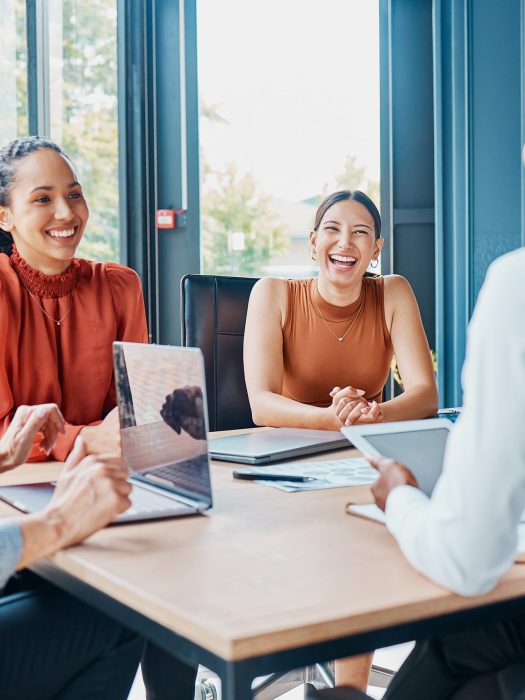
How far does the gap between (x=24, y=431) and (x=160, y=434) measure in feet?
1.13

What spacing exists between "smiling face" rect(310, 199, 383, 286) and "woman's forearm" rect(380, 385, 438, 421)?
390 millimetres

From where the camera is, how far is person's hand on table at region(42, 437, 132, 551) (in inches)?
41.3

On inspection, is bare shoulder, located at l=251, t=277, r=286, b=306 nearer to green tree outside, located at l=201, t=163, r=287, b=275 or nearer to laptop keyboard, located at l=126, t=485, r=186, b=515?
laptop keyboard, located at l=126, t=485, r=186, b=515

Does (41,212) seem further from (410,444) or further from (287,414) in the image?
(410,444)

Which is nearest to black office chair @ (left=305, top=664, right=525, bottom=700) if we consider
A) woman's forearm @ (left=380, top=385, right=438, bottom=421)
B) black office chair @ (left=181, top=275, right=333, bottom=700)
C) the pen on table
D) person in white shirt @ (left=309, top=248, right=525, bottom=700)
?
person in white shirt @ (left=309, top=248, right=525, bottom=700)

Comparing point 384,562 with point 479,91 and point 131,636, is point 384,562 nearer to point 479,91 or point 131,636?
point 131,636

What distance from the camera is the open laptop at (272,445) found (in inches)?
63.1

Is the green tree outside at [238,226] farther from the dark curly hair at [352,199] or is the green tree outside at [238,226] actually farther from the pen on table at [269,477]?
the pen on table at [269,477]

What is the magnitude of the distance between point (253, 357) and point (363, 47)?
7.97ft

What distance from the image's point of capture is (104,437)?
5.45 feet

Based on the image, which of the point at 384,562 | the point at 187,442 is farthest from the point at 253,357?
the point at 384,562

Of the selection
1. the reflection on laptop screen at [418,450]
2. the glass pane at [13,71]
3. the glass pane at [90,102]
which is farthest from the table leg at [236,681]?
the glass pane at [90,102]

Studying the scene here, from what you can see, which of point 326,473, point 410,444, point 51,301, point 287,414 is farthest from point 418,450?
point 51,301

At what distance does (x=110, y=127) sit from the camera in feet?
12.9
